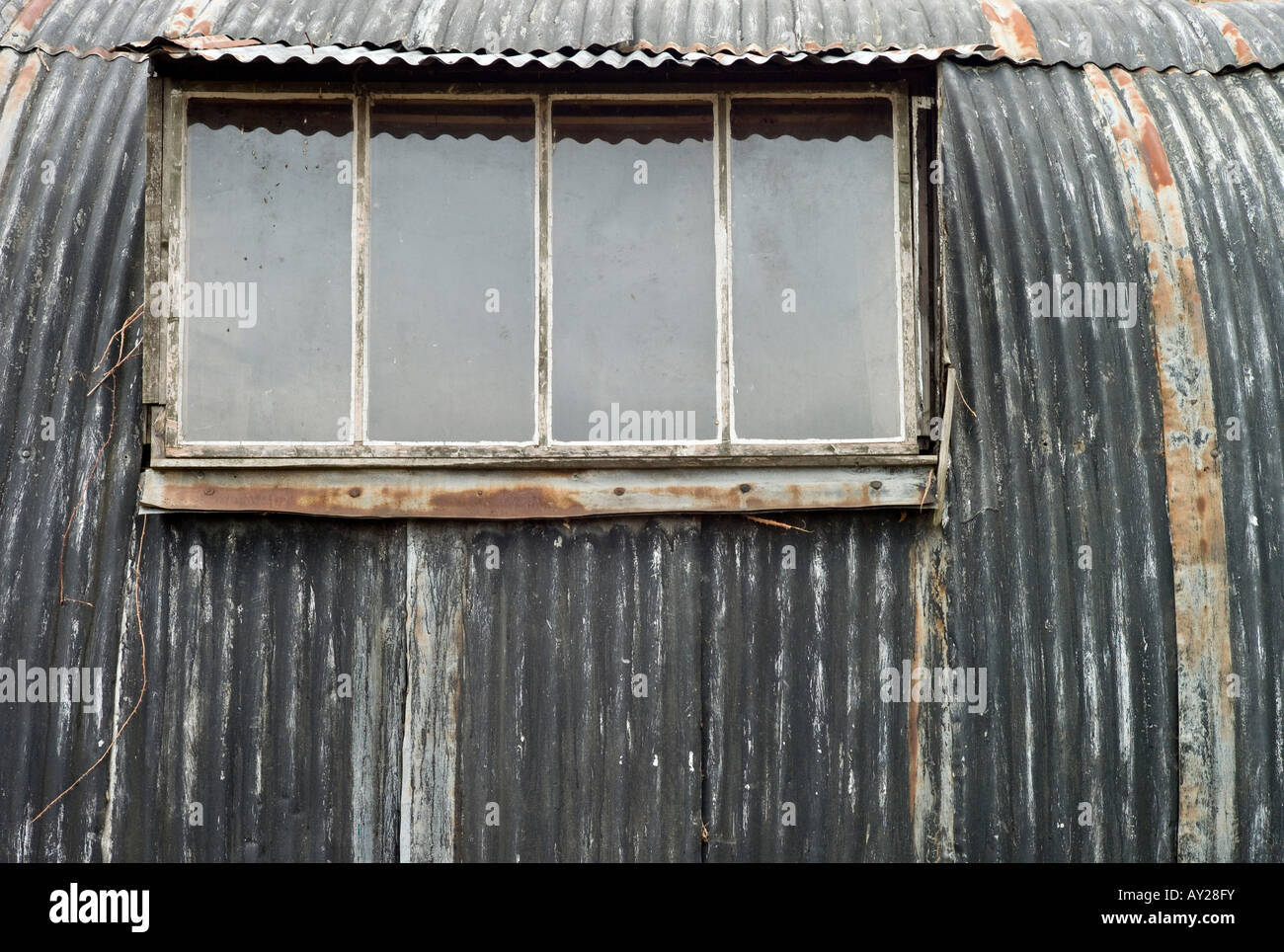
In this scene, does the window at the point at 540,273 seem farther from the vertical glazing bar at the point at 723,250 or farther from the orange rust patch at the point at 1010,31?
the orange rust patch at the point at 1010,31

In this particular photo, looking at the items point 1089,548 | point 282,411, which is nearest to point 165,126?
point 282,411

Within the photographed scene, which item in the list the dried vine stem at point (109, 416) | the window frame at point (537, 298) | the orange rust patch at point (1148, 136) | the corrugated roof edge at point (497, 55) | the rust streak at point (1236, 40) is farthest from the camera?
the rust streak at point (1236, 40)

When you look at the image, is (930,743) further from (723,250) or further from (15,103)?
(15,103)

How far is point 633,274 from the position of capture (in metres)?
4.46

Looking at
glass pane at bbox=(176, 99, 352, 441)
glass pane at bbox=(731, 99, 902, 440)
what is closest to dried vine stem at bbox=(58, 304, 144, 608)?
glass pane at bbox=(176, 99, 352, 441)

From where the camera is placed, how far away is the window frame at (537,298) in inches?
171

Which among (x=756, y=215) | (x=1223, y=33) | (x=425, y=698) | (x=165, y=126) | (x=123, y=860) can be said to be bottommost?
(x=123, y=860)

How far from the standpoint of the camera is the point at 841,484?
4355mm

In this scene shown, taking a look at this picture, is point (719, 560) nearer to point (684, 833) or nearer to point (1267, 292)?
point (684, 833)

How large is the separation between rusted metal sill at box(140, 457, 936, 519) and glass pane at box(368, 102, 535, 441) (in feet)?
0.71

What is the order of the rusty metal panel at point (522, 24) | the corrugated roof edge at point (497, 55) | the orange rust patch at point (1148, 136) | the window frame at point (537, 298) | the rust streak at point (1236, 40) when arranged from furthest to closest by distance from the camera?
the rust streak at point (1236, 40) < the rusty metal panel at point (522, 24) < the orange rust patch at point (1148, 136) < the window frame at point (537, 298) < the corrugated roof edge at point (497, 55)

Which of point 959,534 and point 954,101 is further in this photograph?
point 954,101

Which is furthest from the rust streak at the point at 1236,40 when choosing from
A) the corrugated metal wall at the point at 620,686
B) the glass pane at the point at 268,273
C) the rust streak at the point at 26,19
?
the rust streak at the point at 26,19

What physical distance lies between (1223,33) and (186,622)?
5930 millimetres
